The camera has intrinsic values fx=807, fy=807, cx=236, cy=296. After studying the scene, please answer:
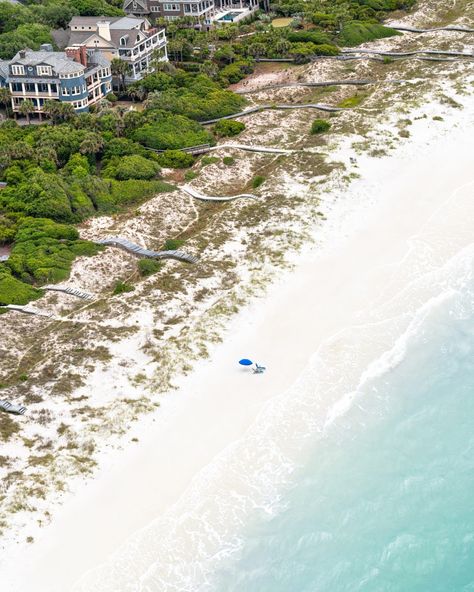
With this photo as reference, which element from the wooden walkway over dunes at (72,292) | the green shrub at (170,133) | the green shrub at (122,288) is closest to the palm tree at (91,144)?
the green shrub at (170,133)

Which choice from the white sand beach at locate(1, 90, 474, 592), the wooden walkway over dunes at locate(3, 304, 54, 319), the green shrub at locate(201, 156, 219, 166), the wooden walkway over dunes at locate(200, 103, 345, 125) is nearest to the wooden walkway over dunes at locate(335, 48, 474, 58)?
the wooden walkway over dunes at locate(200, 103, 345, 125)

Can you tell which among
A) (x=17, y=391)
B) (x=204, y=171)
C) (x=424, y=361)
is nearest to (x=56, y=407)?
(x=17, y=391)

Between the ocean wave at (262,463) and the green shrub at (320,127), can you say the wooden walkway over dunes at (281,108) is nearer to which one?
the green shrub at (320,127)

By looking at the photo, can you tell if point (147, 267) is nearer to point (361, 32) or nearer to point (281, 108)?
point (281, 108)

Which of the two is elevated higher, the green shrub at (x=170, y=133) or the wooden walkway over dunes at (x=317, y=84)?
the wooden walkway over dunes at (x=317, y=84)

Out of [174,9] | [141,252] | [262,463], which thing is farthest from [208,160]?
[174,9]

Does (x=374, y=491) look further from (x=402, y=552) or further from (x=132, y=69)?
(x=132, y=69)
